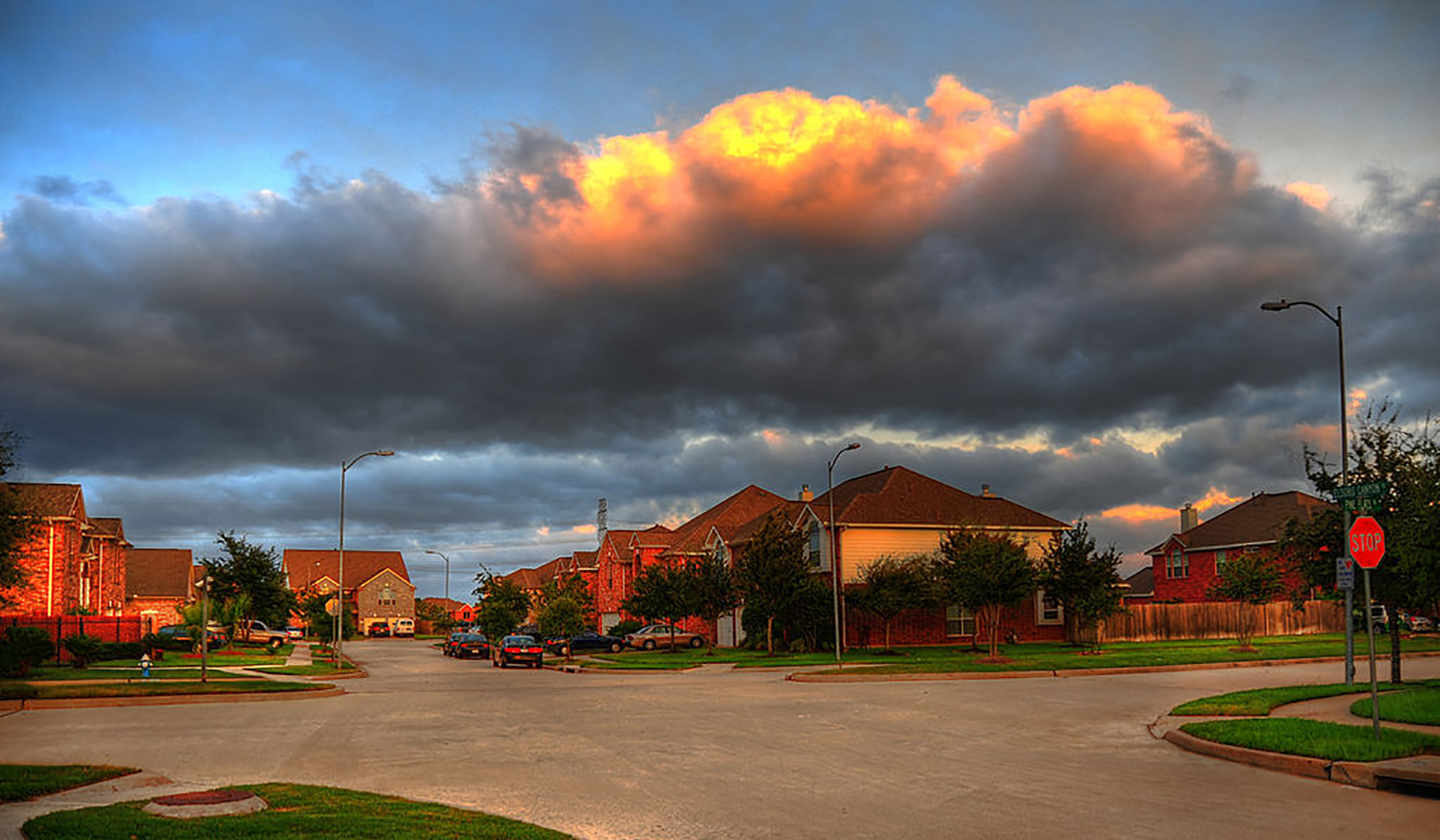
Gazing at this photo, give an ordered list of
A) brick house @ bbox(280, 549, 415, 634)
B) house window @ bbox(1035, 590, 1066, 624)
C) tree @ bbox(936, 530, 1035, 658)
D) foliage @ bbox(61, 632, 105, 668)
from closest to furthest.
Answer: foliage @ bbox(61, 632, 105, 668) → tree @ bbox(936, 530, 1035, 658) → house window @ bbox(1035, 590, 1066, 624) → brick house @ bbox(280, 549, 415, 634)

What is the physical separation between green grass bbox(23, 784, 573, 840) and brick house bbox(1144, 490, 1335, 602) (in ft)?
205

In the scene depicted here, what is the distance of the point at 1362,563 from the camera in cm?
1606

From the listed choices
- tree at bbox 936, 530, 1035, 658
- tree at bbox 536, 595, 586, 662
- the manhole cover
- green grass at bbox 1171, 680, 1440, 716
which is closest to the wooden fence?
tree at bbox 936, 530, 1035, 658

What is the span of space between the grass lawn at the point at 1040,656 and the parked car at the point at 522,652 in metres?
2.77

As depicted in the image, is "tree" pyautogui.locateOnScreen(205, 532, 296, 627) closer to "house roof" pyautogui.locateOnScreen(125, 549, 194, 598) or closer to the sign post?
"house roof" pyautogui.locateOnScreen(125, 549, 194, 598)

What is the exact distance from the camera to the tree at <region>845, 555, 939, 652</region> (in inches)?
1909

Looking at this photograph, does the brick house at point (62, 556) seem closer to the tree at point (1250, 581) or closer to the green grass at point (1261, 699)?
the green grass at point (1261, 699)

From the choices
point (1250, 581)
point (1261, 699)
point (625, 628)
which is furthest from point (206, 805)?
point (625, 628)

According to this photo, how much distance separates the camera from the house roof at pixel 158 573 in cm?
8950

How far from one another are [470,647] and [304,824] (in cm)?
5498

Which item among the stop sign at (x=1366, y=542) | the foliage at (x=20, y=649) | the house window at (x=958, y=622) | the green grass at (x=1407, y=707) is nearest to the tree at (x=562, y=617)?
the house window at (x=958, y=622)

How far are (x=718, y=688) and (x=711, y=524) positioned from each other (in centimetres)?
4438

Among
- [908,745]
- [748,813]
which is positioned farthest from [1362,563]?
[748,813]

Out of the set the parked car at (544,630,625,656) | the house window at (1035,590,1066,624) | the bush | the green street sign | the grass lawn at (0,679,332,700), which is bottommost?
the bush
